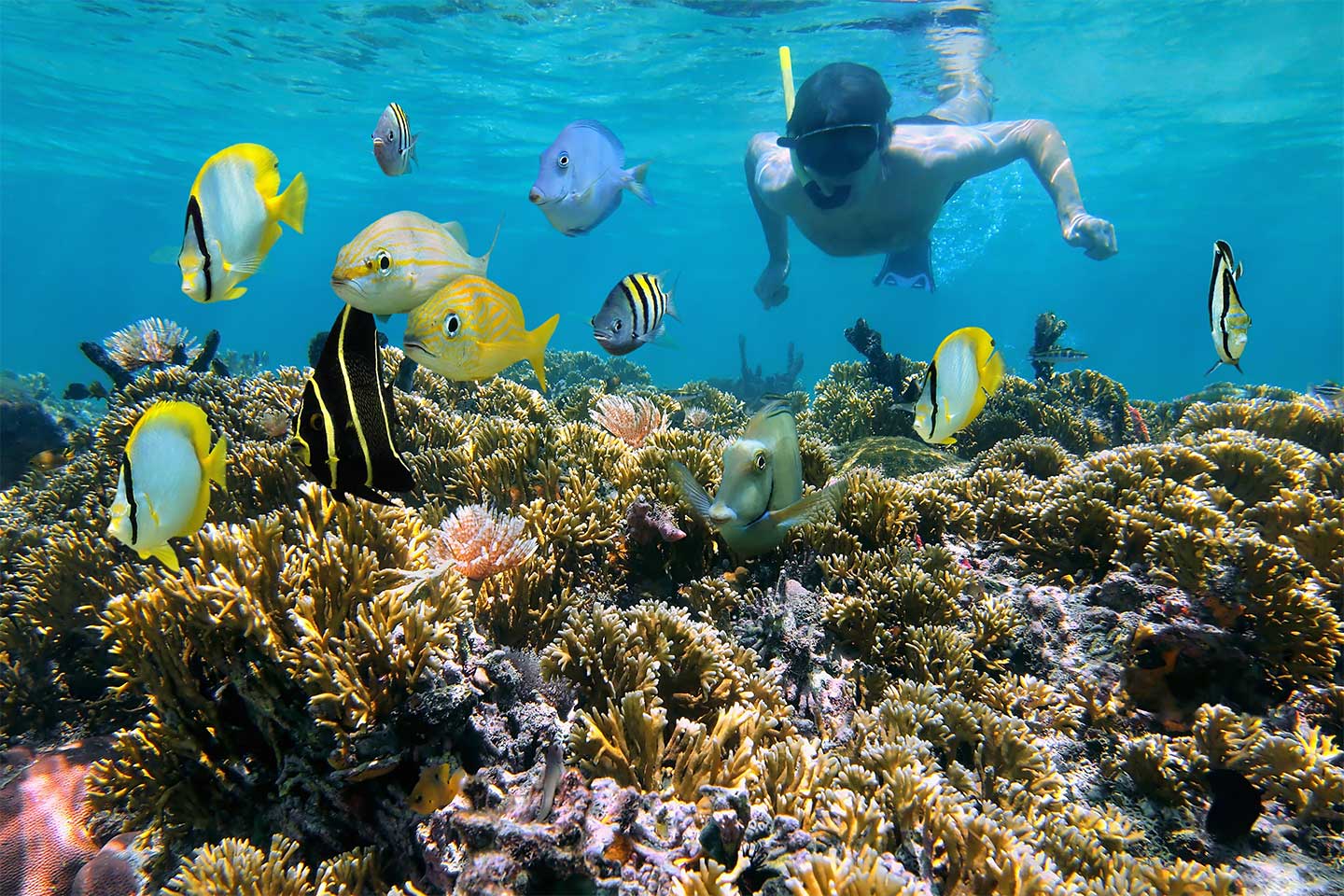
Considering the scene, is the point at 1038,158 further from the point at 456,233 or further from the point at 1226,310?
the point at 456,233

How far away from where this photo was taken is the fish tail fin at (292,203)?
7.82ft

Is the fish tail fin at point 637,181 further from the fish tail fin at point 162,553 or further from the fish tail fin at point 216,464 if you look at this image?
the fish tail fin at point 162,553

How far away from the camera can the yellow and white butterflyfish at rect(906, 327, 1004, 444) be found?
2893 mm

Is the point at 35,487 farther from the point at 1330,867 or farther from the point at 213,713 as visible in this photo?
the point at 1330,867

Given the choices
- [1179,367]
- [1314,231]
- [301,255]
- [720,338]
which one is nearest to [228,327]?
[301,255]

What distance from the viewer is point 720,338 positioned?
169 meters

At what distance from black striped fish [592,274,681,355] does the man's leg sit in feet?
48.2

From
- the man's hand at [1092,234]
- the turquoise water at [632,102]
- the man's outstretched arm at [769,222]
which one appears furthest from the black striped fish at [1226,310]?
the man's outstretched arm at [769,222]

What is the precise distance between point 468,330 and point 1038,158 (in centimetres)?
867

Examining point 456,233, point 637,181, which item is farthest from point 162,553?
point 637,181

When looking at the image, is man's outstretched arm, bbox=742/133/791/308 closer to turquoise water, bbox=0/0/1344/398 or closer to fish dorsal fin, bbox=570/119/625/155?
turquoise water, bbox=0/0/1344/398

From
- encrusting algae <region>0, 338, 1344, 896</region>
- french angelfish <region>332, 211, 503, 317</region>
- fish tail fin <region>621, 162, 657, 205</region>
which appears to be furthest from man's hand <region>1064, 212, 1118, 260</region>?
french angelfish <region>332, 211, 503, 317</region>

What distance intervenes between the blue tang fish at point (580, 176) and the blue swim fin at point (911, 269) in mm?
7753

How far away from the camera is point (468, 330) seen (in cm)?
248
